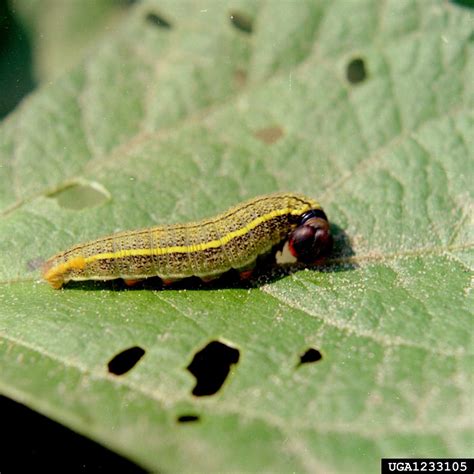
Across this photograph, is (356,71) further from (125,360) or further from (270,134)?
(125,360)

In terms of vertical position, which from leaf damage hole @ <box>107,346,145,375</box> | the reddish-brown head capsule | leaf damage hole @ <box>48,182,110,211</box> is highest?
leaf damage hole @ <box>48,182,110,211</box>

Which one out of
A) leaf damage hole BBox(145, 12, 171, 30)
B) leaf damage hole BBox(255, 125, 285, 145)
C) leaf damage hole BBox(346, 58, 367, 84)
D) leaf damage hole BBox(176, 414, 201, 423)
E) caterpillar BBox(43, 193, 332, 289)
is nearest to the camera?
leaf damage hole BBox(176, 414, 201, 423)

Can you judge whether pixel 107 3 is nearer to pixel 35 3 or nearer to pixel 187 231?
pixel 35 3

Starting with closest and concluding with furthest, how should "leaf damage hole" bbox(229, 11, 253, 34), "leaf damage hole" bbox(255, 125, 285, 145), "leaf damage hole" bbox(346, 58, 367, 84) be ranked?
1. "leaf damage hole" bbox(255, 125, 285, 145)
2. "leaf damage hole" bbox(346, 58, 367, 84)
3. "leaf damage hole" bbox(229, 11, 253, 34)

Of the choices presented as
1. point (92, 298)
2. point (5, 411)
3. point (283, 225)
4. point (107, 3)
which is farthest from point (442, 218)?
point (107, 3)

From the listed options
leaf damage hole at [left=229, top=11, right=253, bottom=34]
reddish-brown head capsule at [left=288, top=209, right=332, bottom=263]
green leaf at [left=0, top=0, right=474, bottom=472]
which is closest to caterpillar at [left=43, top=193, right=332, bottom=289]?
reddish-brown head capsule at [left=288, top=209, right=332, bottom=263]

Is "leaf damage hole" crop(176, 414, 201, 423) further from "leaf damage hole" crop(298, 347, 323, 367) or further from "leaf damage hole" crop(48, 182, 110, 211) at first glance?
"leaf damage hole" crop(48, 182, 110, 211)
